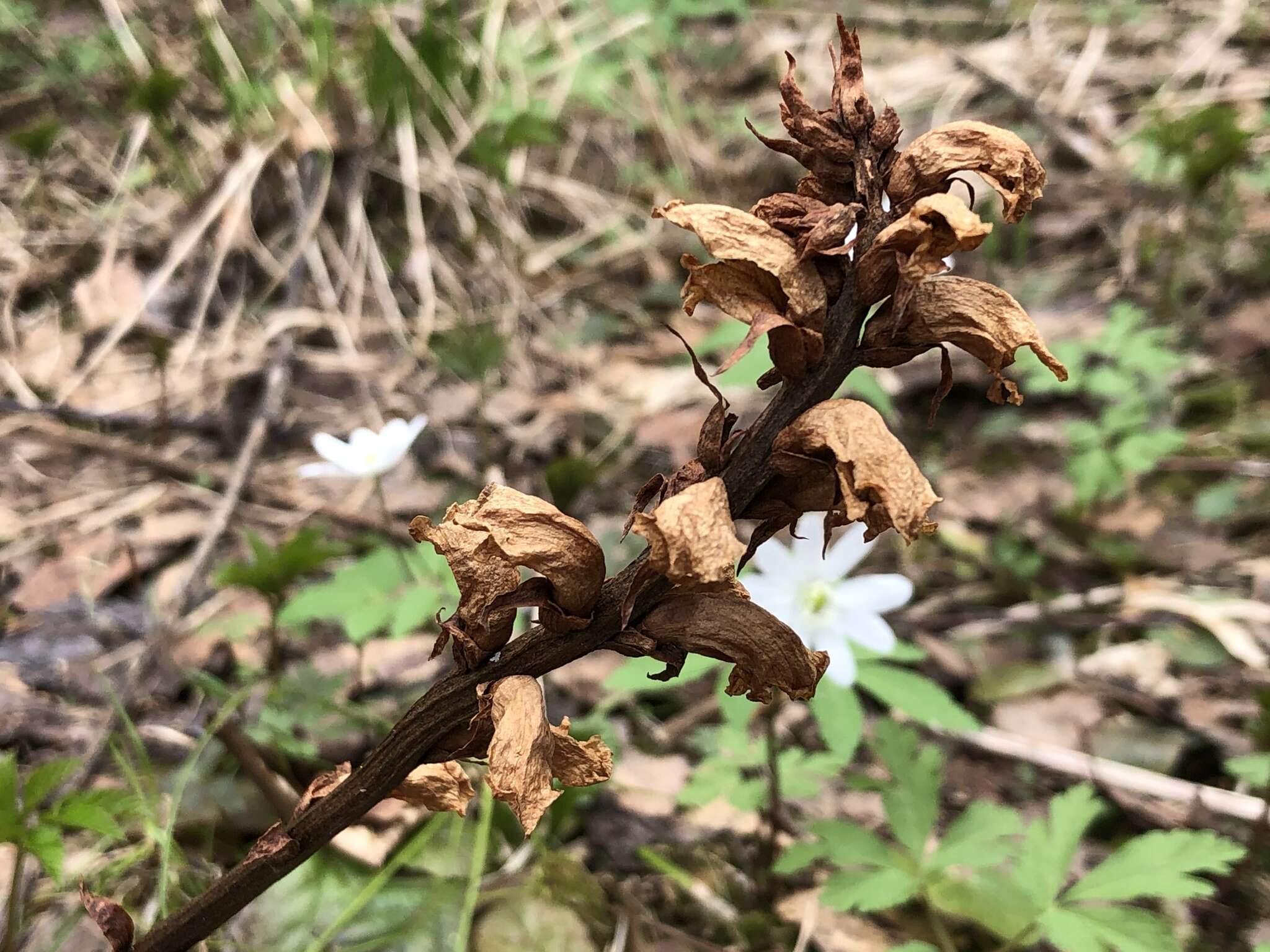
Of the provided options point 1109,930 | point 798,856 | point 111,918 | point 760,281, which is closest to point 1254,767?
point 1109,930

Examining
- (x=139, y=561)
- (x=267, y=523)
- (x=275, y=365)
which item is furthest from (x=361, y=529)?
(x=275, y=365)

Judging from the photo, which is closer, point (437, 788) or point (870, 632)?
point (437, 788)

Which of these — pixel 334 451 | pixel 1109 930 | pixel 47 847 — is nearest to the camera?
pixel 47 847

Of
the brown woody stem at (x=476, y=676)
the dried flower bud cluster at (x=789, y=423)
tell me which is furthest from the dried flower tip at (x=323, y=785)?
the dried flower bud cluster at (x=789, y=423)

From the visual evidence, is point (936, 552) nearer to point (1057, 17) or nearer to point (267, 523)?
point (267, 523)

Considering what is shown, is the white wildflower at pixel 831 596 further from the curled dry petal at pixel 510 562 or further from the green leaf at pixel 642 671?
the curled dry petal at pixel 510 562

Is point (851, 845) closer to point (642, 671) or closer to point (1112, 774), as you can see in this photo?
point (642, 671)

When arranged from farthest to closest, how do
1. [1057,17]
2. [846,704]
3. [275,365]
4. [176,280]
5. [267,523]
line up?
[1057,17] < [176,280] < [275,365] < [267,523] < [846,704]
